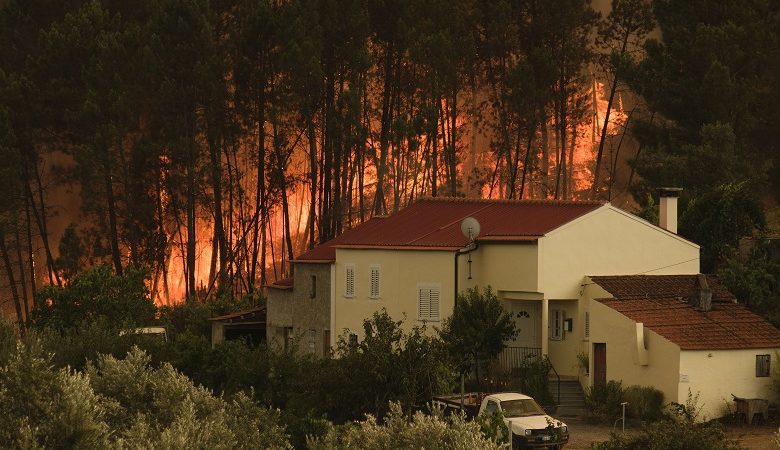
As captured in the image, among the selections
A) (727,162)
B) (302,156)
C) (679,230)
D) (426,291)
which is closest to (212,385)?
(426,291)

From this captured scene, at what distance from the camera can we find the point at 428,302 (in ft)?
185

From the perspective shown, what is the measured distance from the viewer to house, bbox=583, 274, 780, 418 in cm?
4722

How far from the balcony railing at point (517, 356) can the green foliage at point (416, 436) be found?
21.6m

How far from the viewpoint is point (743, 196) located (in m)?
59.6

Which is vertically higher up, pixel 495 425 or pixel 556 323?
pixel 556 323

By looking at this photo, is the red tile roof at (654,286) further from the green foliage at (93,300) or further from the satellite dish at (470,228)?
the green foliage at (93,300)

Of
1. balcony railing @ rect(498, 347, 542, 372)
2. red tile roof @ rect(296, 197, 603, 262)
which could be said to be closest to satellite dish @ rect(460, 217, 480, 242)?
red tile roof @ rect(296, 197, 603, 262)

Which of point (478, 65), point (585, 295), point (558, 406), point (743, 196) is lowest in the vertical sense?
point (558, 406)

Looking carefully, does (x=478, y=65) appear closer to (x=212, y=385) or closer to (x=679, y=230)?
(x=679, y=230)

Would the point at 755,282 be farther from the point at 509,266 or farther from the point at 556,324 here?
the point at 509,266

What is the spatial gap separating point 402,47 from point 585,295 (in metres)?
28.7

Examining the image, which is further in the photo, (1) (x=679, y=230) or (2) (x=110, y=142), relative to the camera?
(2) (x=110, y=142)

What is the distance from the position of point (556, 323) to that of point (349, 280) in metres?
9.19

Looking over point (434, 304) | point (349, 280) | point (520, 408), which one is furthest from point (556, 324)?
point (520, 408)
